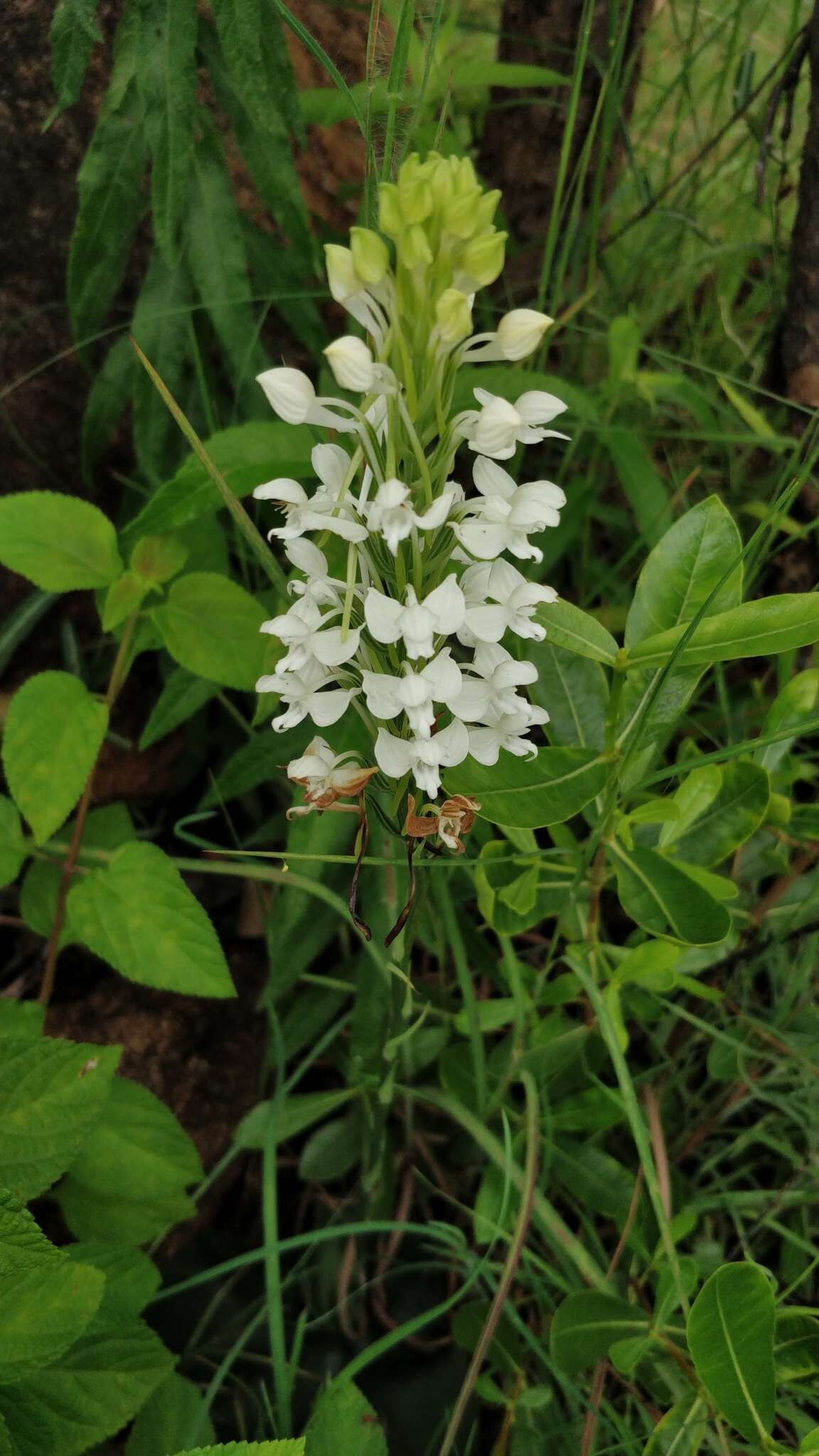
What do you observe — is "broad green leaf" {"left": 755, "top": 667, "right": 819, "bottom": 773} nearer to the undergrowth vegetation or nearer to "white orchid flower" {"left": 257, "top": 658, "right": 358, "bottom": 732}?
the undergrowth vegetation

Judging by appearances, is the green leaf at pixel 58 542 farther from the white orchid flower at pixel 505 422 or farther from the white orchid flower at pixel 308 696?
the white orchid flower at pixel 505 422

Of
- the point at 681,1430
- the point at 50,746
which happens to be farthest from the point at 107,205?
the point at 681,1430

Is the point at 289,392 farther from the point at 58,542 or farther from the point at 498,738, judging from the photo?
the point at 58,542

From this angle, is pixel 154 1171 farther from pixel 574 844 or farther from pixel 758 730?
pixel 758 730

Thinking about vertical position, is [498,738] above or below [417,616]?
below

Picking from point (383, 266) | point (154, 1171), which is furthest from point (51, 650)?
point (383, 266)

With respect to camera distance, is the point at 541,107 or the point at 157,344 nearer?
the point at 157,344

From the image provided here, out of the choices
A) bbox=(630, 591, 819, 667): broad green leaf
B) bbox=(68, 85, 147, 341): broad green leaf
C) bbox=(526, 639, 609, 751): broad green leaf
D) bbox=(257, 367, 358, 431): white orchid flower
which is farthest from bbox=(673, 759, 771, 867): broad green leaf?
bbox=(68, 85, 147, 341): broad green leaf
